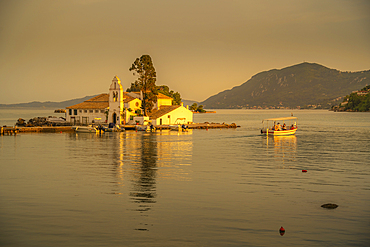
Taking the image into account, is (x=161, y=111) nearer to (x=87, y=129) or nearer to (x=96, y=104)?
(x=96, y=104)

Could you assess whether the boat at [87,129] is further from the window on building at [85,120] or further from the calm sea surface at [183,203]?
the calm sea surface at [183,203]

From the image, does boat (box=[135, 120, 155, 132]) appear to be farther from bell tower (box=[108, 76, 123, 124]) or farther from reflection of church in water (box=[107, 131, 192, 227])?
reflection of church in water (box=[107, 131, 192, 227])

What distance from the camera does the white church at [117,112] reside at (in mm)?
104312

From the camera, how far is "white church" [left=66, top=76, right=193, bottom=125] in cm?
10431

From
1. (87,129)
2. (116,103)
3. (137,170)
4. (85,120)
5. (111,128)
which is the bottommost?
(137,170)

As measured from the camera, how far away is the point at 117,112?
104m

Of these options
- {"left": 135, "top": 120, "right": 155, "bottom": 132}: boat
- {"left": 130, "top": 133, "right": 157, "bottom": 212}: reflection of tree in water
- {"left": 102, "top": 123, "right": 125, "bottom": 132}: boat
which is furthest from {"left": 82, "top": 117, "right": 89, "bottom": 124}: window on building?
{"left": 130, "top": 133, "right": 157, "bottom": 212}: reflection of tree in water

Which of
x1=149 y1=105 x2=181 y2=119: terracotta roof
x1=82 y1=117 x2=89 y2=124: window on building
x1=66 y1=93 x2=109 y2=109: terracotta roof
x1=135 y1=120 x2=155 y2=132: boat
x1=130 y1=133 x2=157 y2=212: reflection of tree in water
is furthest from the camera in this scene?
x1=149 y1=105 x2=181 y2=119: terracotta roof

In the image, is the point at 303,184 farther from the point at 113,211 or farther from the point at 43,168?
the point at 43,168

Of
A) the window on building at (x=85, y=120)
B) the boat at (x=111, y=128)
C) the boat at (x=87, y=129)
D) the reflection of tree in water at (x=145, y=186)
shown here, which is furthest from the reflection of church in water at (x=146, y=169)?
the window on building at (x=85, y=120)

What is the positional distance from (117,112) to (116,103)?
2.68 meters

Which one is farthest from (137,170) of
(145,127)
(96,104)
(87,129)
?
(96,104)

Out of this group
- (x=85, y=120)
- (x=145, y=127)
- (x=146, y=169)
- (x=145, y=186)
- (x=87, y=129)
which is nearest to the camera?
(x=145, y=186)

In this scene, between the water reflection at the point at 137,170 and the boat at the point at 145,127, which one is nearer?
A: the water reflection at the point at 137,170
